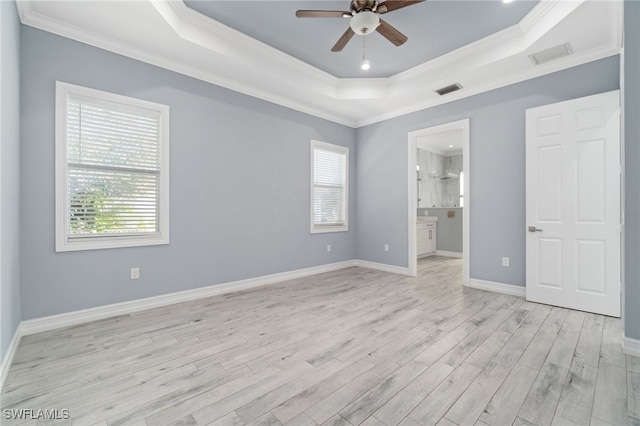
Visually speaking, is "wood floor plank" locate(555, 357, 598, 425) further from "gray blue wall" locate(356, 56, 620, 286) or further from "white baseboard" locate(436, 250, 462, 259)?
"white baseboard" locate(436, 250, 462, 259)

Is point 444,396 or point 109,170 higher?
point 109,170

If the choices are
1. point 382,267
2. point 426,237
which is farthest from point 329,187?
point 426,237

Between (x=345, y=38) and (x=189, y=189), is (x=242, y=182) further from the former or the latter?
(x=345, y=38)

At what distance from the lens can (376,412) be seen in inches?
60.9

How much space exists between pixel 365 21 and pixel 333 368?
9.49 ft

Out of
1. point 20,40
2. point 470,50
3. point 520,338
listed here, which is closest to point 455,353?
point 520,338

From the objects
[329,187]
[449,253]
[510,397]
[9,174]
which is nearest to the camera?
[510,397]

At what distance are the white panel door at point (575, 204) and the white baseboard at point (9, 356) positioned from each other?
487cm

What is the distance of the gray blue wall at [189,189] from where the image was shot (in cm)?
261

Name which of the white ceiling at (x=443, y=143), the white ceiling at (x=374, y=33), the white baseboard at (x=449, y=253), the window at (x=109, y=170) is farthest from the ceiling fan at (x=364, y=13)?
the white baseboard at (x=449, y=253)

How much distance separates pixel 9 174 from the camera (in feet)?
6.96

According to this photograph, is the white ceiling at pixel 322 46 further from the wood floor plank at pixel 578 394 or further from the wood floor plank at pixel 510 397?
the wood floor plank at pixel 510 397

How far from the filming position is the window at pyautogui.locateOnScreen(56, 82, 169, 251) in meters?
2.75

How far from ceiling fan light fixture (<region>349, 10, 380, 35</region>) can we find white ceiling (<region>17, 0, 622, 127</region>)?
56cm
